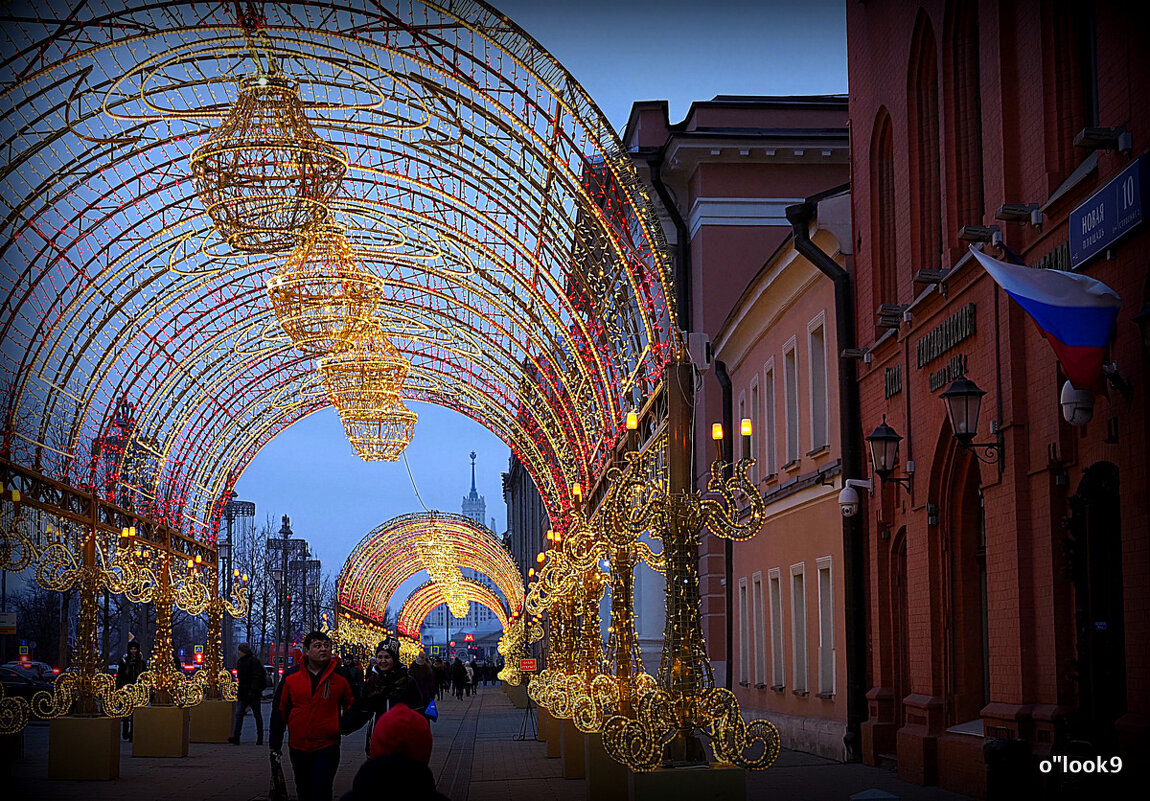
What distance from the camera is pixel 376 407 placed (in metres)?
34.1

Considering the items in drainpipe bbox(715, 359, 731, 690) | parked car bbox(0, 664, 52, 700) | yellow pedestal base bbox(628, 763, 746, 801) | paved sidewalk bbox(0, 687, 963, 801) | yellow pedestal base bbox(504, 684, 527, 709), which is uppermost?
drainpipe bbox(715, 359, 731, 690)

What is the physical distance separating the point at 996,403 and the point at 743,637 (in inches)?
647

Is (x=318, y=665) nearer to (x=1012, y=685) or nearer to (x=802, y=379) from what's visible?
(x=1012, y=685)

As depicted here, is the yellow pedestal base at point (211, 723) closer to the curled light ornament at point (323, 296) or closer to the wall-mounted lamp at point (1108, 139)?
the curled light ornament at point (323, 296)

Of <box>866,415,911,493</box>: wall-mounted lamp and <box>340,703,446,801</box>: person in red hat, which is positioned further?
<box>866,415,911,493</box>: wall-mounted lamp

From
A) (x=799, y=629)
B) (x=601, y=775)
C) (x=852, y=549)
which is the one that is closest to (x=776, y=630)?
(x=799, y=629)

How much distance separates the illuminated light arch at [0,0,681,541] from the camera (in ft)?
65.7

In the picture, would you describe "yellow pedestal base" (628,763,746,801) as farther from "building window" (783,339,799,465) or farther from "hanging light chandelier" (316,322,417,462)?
"hanging light chandelier" (316,322,417,462)

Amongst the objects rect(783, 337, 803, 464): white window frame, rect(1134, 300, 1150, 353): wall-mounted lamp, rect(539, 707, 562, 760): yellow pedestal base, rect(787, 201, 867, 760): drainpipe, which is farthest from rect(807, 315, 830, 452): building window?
rect(1134, 300, 1150, 353): wall-mounted lamp

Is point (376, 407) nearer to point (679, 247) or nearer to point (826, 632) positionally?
point (679, 247)

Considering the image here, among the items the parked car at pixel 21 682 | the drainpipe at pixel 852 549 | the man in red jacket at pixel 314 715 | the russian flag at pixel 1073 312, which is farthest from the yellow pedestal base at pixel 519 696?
the russian flag at pixel 1073 312

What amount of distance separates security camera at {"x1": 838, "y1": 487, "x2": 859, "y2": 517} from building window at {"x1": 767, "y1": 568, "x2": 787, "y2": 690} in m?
6.21

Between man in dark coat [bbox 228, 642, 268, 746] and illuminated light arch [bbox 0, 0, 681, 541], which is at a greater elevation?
illuminated light arch [bbox 0, 0, 681, 541]

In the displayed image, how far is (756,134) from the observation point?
3303cm
